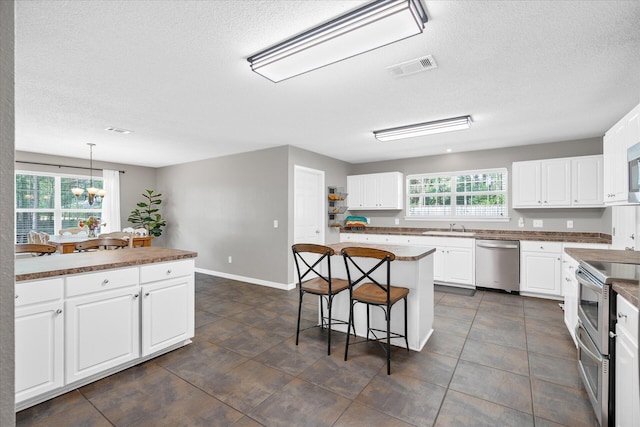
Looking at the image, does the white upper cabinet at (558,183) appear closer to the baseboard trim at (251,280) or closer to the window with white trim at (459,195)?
the window with white trim at (459,195)

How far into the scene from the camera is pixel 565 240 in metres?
4.21

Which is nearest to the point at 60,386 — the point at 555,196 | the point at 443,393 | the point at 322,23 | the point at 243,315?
the point at 243,315

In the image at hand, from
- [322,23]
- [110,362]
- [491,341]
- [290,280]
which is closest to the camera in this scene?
[322,23]

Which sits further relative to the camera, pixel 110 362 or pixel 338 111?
pixel 338 111

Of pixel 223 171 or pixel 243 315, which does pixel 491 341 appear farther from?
pixel 223 171

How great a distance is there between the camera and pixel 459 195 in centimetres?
568

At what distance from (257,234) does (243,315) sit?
6.20ft

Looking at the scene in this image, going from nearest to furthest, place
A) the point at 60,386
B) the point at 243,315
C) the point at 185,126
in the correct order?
the point at 60,386
the point at 243,315
the point at 185,126

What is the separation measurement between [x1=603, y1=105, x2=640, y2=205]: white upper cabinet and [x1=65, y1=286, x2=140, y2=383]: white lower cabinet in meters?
3.98

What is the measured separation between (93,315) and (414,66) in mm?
3007

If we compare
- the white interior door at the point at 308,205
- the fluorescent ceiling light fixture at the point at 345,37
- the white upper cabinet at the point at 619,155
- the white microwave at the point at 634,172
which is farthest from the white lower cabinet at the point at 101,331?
the white upper cabinet at the point at 619,155

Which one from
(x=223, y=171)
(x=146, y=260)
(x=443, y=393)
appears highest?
(x=223, y=171)

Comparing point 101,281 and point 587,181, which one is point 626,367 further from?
point 587,181

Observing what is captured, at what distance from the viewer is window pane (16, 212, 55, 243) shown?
5.55m
